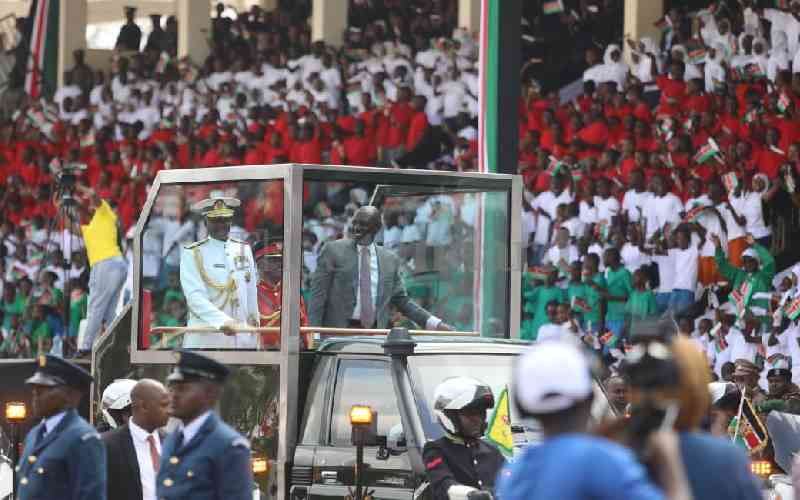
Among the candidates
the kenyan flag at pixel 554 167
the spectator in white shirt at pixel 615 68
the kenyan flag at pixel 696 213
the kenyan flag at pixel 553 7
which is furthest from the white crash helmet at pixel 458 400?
the kenyan flag at pixel 553 7

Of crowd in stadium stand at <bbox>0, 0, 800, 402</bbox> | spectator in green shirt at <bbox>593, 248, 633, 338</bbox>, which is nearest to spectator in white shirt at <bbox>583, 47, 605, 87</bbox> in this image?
crowd in stadium stand at <bbox>0, 0, 800, 402</bbox>

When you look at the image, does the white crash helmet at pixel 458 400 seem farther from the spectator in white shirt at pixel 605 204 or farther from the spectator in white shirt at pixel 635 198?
the spectator in white shirt at pixel 605 204

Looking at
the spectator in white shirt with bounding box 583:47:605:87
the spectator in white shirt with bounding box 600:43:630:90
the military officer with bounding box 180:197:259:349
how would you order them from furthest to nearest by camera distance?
1. the spectator in white shirt with bounding box 583:47:605:87
2. the spectator in white shirt with bounding box 600:43:630:90
3. the military officer with bounding box 180:197:259:349

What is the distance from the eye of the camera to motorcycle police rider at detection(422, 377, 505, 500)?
349 inches

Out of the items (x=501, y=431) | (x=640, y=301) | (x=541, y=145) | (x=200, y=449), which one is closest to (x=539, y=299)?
(x=640, y=301)

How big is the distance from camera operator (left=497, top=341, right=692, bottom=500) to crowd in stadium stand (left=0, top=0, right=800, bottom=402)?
6997mm

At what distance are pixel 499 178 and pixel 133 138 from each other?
17.6m

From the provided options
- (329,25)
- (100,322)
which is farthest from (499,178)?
(329,25)

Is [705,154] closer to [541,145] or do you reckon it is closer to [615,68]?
[541,145]

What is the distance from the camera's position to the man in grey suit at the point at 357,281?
12.2 meters

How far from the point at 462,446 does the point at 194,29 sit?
2469 centimetres

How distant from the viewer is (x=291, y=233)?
1165 cm

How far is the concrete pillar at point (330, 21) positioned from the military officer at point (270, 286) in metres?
18.0

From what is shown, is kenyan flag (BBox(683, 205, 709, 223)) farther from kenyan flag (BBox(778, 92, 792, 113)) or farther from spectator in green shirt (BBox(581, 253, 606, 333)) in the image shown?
kenyan flag (BBox(778, 92, 792, 113))
